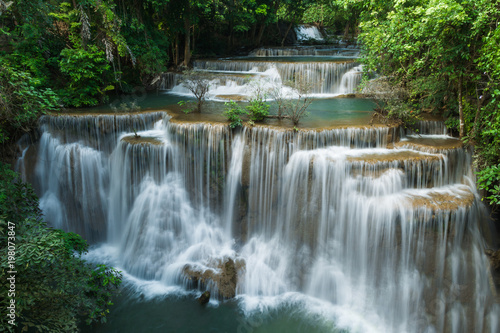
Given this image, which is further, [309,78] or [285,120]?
[309,78]

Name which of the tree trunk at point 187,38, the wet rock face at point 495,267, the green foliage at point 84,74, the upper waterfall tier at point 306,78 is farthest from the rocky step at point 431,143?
the tree trunk at point 187,38

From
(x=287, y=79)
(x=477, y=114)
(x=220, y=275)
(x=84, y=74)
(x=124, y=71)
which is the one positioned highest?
(x=124, y=71)

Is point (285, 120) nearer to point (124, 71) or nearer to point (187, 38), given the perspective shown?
point (124, 71)

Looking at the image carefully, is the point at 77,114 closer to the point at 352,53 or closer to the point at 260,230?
the point at 260,230

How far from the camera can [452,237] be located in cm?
633

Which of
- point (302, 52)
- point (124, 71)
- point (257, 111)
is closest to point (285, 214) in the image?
point (257, 111)

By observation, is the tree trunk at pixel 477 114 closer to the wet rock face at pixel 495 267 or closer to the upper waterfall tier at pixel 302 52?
the wet rock face at pixel 495 267

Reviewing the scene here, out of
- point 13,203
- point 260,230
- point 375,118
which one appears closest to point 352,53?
point 375,118

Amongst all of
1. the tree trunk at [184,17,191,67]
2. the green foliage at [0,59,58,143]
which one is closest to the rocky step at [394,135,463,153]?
the green foliage at [0,59,58,143]

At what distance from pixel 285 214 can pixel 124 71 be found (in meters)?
9.86

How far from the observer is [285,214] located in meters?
7.75

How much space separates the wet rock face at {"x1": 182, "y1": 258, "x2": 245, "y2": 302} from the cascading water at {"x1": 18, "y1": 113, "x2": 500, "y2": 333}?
0.03 m

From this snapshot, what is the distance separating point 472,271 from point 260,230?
4.54 metres

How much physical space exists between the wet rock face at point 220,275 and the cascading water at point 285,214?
0.10 feet
